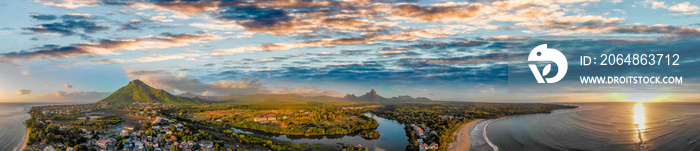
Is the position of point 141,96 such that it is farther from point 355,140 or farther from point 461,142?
point 461,142

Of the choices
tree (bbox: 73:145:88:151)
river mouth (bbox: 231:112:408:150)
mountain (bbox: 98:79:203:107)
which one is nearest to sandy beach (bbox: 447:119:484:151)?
river mouth (bbox: 231:112:408:150)

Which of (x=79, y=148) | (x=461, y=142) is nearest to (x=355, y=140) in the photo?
(x=461, y=142)

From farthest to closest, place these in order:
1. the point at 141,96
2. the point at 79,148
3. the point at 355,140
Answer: the point at 141,96 → the point at 355,140 → the point at 79,148

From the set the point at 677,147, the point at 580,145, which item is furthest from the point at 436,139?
the point at 677,147

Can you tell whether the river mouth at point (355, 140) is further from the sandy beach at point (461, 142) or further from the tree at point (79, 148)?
the tree at point (79, 148)

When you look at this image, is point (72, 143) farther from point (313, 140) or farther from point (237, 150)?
point (313, 140)

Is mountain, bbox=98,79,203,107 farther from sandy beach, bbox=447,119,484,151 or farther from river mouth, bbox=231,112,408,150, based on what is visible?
sandy beach, bbox=447,119,484,151

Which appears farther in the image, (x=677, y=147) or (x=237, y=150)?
(x=677, y=147)

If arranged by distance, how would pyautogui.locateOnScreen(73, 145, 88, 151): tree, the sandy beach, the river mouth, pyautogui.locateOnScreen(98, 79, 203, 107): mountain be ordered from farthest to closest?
pyautogui.locateOnScreen(98, 79, 203, 107): mountain < the river mouth < the sandy beach < pyautogui.locateOnScreen(73, 145, 88, 151): tree
